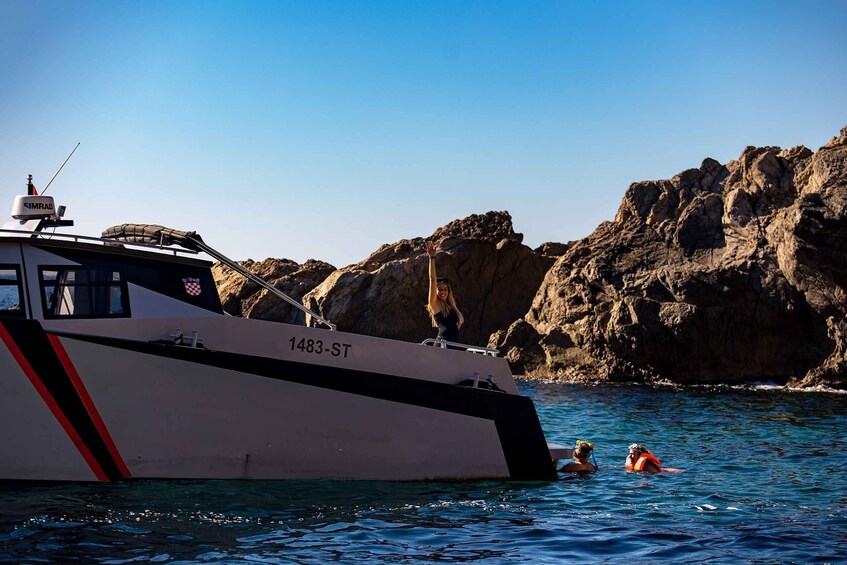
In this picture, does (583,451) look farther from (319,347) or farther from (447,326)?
(319,347)

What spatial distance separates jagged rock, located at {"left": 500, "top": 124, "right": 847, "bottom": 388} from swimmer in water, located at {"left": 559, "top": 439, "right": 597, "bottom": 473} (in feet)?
63.0

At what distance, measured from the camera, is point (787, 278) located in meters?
32.8

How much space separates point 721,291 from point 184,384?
25.3m

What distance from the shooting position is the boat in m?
11.4

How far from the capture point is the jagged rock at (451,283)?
153ft

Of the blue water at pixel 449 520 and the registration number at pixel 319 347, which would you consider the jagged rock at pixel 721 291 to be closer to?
the blue water at pixel 449 520

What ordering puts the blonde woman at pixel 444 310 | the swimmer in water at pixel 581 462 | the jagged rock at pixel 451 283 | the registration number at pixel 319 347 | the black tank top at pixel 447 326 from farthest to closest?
the jagged rock at pixel 451 283 < the swimmer in water at pixel 581 462 < the black tank top at pixel 447 326 < the blonde woman at pixel 444 310 < the registration number at pixel 319 347

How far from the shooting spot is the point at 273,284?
2094 inches

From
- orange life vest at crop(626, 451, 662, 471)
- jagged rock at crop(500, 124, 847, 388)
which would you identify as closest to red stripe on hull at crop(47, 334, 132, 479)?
orange life vest at crop(626, 451, 662, 471)

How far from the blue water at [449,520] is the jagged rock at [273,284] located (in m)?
33.9

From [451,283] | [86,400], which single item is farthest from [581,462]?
[451,283]

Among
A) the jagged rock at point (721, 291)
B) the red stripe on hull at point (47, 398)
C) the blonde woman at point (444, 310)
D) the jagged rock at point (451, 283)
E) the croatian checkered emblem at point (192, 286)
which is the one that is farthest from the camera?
the jagged rock at point (451, 283)

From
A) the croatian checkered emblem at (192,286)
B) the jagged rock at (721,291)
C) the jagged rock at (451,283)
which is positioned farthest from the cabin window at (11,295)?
the jagged rock at (451,283)

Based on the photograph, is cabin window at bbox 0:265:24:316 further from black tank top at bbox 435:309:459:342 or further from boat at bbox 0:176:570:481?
black tank top at bbox 435:309:459:342
